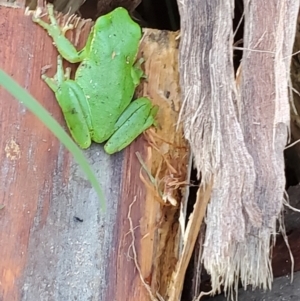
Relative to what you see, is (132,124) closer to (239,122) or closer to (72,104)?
(72,104)

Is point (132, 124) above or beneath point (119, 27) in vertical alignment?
beneath

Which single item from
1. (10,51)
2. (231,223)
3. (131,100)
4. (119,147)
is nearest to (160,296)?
(231,223)

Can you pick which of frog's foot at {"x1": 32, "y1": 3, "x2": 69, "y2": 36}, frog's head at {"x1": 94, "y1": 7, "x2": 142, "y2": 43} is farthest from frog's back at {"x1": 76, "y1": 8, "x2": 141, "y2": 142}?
frog's foot at {"x1": 32, "y1": 3, "x2": 69, "y2": 36}

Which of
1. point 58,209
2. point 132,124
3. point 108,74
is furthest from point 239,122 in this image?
point 58,209

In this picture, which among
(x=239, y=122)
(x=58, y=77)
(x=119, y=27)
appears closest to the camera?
(x=239, y=122)

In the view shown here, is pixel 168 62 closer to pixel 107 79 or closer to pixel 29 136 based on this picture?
pixel 107 79
